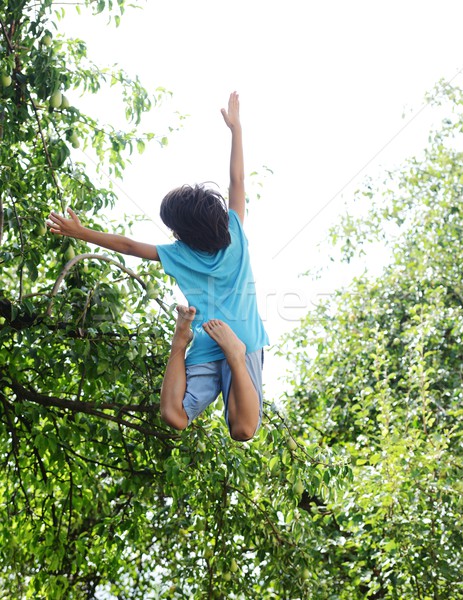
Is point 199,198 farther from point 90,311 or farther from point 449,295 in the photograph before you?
point 449,295

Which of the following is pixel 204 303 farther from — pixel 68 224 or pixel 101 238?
pixel 68 224

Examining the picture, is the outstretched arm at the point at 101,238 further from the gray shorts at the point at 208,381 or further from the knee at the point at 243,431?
the knee at the point at 243,431

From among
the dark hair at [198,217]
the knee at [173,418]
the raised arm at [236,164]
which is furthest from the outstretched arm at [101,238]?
the knee at [173,418]

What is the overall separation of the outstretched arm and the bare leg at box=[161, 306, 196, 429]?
244 millimetres

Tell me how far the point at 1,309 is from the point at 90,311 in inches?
13.5

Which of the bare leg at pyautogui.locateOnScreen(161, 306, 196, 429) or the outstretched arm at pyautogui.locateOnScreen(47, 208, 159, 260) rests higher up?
the outstretched arm at pyautogui.locateOnScreen(47, 208, 159, 260)

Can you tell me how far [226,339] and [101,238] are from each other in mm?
494

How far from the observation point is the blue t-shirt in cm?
235

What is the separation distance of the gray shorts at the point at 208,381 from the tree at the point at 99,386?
1.31 ft

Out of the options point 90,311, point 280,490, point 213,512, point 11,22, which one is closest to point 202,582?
point 213,512

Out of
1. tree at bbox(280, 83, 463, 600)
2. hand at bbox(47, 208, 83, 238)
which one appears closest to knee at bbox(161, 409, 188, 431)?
hand at bbox(47, 208, 83, 238)

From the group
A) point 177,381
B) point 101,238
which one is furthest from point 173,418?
point 101,238

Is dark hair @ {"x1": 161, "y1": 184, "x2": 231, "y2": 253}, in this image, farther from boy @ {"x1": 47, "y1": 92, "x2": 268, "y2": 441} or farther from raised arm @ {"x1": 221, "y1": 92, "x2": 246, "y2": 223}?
raised arm @ {"x1": 221, "y1": 92, "x2": 246, "y2": 223}

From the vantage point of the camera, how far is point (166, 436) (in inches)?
118
